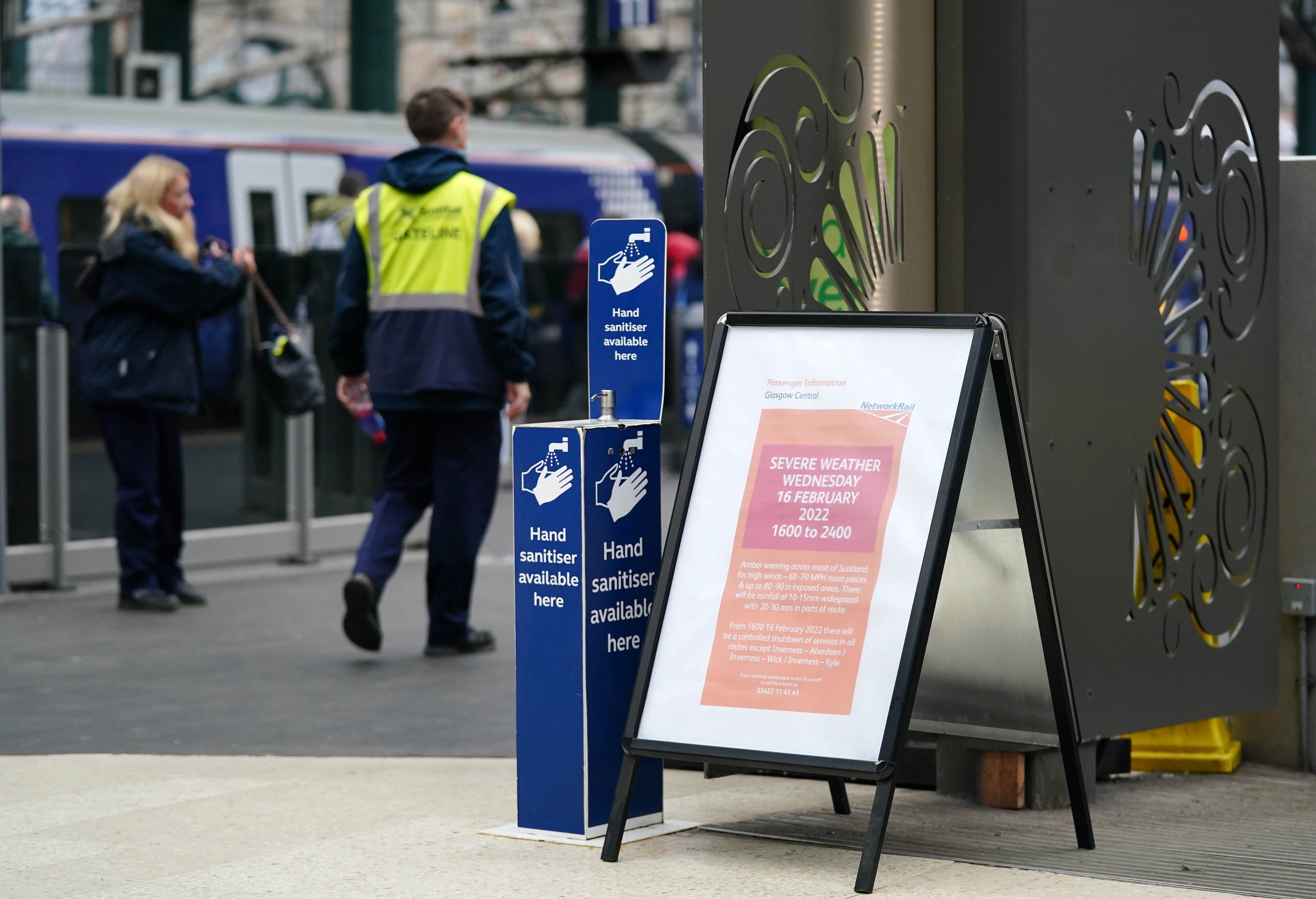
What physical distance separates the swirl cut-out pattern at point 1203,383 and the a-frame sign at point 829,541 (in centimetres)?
94

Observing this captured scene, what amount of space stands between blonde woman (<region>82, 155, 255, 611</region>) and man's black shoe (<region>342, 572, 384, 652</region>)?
175 cm

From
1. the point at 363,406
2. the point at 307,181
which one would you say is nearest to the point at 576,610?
the point at 363,406

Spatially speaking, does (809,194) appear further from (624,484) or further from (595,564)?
(595,564)

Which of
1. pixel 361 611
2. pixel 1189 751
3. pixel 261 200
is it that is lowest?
pixel 1189 751

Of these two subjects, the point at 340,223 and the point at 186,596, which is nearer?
the point at 186,596

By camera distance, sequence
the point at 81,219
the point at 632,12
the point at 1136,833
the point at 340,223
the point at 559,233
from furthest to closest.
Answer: the point at 632,12 → the point at 559,233 → the point at 81,219 → the point at 340,223 → the point at 1136,833

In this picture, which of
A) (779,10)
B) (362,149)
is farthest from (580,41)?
(779,10)

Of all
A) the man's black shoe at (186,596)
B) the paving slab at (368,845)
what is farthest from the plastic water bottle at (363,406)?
the paving slab at (368,845)

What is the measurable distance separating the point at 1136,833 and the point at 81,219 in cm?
1217

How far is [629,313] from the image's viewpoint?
4.64m

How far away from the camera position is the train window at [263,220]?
632 inches

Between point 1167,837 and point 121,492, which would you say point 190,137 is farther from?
point 1167,837

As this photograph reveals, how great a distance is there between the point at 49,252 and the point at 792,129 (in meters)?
10.7

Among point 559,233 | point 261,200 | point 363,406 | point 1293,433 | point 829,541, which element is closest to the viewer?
point 829,541
